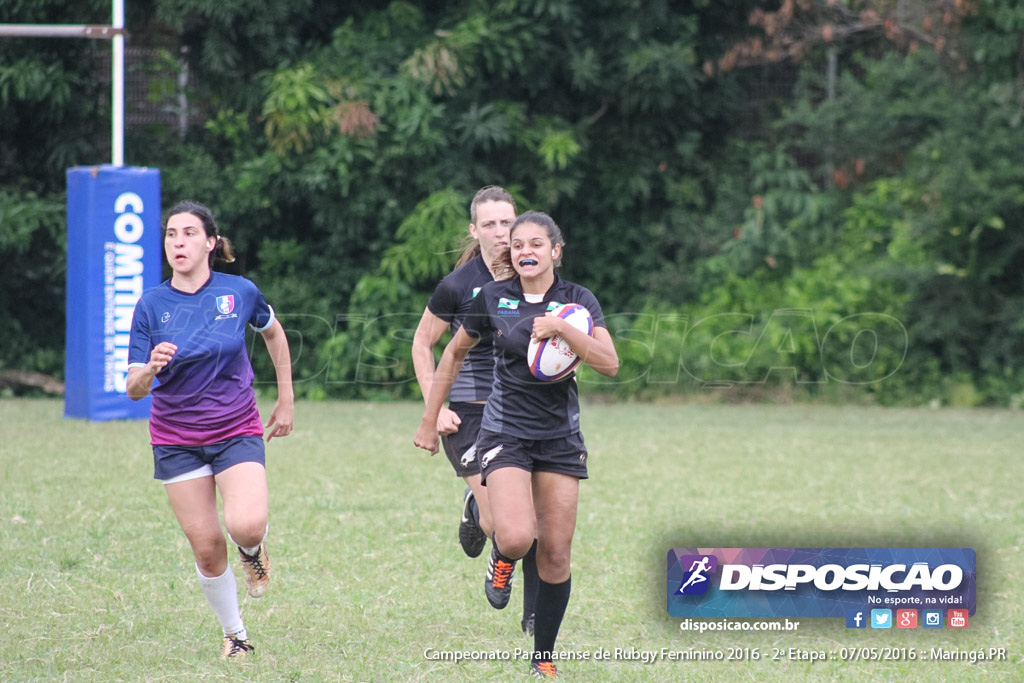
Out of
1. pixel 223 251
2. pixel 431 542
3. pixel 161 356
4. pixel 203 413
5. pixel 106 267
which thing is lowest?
pixel 431 542

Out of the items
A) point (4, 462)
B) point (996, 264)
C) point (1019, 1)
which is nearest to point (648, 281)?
point (996, 264)

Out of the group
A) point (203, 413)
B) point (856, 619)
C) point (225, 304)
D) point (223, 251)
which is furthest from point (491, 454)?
point (856, 619)

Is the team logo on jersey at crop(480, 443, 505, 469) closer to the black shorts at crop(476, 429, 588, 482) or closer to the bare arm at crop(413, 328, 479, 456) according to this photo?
the black shorts at crop(476, 429, 588, 482)

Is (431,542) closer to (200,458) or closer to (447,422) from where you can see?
(447,422)

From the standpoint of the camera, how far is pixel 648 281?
18.5 meters

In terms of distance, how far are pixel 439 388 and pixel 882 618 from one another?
7.41 ft

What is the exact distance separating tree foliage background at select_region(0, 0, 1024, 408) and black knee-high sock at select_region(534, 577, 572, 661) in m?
11.5

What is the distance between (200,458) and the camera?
17.3 ft

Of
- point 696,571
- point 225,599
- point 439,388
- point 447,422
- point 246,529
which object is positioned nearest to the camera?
point 246,529

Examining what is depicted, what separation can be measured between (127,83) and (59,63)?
2390mm

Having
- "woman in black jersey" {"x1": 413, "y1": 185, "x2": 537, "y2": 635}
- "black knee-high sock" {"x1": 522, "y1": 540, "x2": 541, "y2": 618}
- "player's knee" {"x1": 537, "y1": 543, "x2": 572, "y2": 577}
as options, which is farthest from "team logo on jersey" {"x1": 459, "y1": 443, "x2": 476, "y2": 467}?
"player's knee" {"x1": 537, "y1": 543, "x2": 572, "y2": 577}

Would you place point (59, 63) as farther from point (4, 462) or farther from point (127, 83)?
point (4, 462)

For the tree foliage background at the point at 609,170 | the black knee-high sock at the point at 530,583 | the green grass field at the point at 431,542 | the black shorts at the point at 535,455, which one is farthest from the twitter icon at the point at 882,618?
the tree foliage background at the point at 609,170

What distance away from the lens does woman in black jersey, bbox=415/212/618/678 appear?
5016 millimetres
